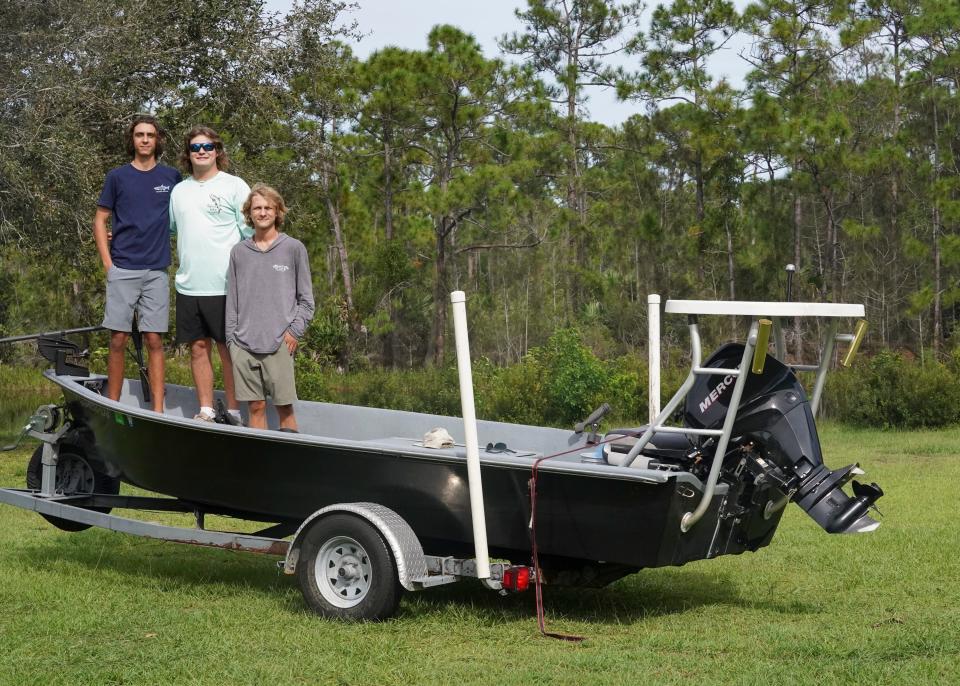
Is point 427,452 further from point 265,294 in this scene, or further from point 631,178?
point 631,178

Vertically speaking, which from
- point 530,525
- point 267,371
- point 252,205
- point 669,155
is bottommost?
point 530,525

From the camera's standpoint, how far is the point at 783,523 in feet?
28.0

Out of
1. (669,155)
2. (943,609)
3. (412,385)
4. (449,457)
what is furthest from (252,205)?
(669,155)

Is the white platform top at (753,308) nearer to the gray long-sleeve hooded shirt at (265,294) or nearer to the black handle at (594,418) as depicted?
the black handle at (594,418)

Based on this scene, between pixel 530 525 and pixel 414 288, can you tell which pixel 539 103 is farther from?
pixel 530 525

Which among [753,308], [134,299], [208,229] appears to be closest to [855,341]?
[753,308]

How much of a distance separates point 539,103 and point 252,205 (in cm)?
2269

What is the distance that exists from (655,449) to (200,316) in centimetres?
255

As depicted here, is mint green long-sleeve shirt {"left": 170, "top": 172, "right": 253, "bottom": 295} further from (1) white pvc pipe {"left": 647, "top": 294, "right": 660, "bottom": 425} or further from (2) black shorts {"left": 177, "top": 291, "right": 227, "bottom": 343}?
(1) white pvc pipe {"left": 647, "top": 294, "right": 660, "bottom": 425}

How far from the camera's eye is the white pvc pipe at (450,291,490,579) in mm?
5148

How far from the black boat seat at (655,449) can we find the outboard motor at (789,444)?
24 cm

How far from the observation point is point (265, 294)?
6.30 m

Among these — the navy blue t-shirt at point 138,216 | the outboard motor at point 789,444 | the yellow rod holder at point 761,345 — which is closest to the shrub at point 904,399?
the outboard motor at point 789,444

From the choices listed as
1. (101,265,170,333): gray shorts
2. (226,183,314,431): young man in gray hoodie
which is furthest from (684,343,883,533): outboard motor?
(101,265,170,333): gray shorts
